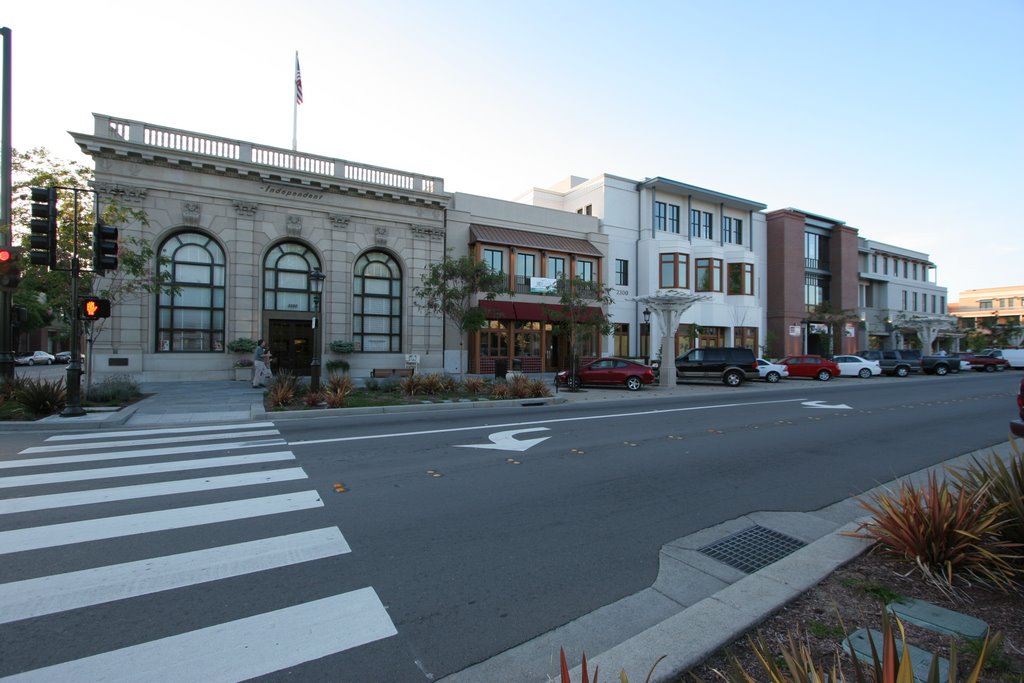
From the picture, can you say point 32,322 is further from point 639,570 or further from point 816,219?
point 816,219

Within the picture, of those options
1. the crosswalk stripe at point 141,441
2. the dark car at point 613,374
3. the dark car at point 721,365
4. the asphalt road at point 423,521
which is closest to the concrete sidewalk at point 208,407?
the dark car at point 613,374

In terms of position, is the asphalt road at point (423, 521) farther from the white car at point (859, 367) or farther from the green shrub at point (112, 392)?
the white car at point (859, 367)

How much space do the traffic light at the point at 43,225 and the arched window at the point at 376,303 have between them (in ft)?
45.7

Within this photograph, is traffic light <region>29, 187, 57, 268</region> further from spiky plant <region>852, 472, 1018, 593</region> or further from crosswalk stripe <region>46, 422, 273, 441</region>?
spiky plant <region>852, 472, 1018, 593</region>

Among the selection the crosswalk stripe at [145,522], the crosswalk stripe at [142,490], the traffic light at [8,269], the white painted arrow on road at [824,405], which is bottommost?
the crosswalk stripe at [145,522]

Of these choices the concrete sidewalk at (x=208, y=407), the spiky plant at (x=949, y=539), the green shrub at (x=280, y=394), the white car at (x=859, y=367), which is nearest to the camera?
the spiky plant at (x=949, y=539)

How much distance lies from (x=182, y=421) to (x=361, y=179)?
17.5 m

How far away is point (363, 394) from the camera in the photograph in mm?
16406

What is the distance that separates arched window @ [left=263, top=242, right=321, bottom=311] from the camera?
78.2ft

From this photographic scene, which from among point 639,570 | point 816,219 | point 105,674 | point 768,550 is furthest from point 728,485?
point 816,219

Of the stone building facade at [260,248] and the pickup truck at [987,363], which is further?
the pickup truck at [987,363]

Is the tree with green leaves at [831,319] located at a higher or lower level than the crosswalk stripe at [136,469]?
higher

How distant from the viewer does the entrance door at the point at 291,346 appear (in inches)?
944

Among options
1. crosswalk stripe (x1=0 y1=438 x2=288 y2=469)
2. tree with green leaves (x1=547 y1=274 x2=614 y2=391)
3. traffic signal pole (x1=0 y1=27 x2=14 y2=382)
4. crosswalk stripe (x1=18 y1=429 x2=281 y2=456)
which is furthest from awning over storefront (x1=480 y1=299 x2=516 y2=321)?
crosswalk stripe (x1=0 y1=438 x2=288 y2=469)
